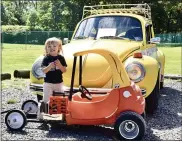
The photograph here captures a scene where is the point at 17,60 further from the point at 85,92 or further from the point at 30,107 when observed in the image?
the point at 85,92

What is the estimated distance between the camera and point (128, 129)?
16.5 feet

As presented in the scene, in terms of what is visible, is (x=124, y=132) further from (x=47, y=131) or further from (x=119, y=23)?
(x=119, y=23)

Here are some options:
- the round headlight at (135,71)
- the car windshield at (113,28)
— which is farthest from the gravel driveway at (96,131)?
the car windshield at (113,28)

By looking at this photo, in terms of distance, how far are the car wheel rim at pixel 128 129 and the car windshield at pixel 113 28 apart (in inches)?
106

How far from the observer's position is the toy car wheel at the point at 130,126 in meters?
4.96

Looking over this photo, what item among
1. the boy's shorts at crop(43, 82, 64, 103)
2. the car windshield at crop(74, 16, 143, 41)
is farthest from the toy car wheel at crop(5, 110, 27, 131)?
the car windshield at crop(74, 16, 143, 41)

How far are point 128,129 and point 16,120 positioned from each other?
60.2 inches

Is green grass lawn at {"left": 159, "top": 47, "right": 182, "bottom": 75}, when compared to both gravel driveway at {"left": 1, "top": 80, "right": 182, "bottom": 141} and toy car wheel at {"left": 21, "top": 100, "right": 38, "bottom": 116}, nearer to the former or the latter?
gravel driveway at {"left": 1, "top": 80, "right": 182, "bottom": 141}

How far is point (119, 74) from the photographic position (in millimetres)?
5203

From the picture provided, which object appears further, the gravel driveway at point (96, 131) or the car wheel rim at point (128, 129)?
the gravel driveway at point (96, 131)

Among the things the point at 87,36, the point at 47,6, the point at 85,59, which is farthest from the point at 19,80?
the point at 47,6

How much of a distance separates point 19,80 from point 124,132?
6337mm

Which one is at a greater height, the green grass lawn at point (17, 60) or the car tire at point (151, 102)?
the car tire at point (151, 102)

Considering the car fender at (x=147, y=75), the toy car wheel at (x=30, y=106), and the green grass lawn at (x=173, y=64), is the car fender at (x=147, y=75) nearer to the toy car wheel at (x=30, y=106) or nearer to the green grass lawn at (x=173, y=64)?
the toy car wheel at (x=30, y=106)
